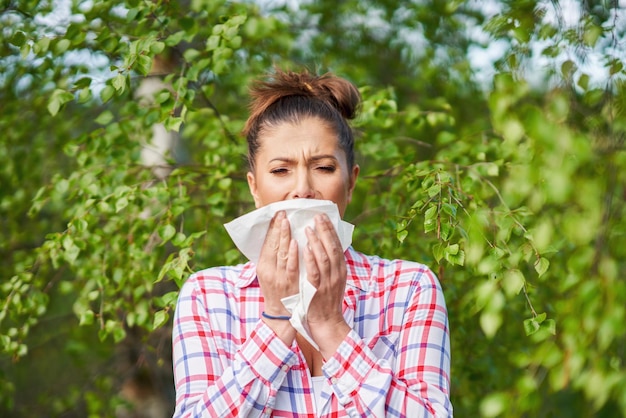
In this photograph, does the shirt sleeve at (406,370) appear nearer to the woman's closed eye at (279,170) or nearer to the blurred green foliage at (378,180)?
the blurred green foliage at (378,180)

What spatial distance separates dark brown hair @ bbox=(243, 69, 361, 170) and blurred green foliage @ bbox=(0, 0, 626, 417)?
0.30 m

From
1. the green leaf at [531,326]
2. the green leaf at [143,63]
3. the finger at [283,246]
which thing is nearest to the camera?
the finger at [283,246]

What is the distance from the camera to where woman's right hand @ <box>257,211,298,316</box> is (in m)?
1.76

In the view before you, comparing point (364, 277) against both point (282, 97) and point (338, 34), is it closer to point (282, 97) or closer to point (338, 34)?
point (282, 97)

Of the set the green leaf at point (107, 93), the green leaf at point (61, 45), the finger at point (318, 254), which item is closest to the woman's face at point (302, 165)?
the finger at point (318, 254)

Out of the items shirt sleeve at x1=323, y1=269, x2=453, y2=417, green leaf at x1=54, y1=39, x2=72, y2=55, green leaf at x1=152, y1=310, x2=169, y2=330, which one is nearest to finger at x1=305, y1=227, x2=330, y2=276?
shirt sleeve at x1=323, y1=269, x2=453, y2=417

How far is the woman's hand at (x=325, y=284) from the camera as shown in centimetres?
172

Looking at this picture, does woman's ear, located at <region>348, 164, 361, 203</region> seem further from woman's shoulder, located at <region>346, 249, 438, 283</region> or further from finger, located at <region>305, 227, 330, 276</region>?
finger, located at <region>305, 227, 330, 276</region>

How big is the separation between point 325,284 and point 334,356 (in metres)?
0.18

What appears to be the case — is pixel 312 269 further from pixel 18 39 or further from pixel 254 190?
pixel 18 39

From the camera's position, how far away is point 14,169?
3.65 meters

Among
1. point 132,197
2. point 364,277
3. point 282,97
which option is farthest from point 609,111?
point 132,197

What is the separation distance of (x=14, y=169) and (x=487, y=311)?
3.18 m

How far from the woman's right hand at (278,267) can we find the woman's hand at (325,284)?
5 centimetres
